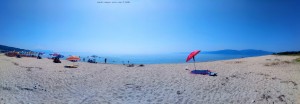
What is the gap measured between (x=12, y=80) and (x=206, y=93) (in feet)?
38.3

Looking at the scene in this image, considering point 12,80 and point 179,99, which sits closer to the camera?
point 179,99

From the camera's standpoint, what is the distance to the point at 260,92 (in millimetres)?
11234

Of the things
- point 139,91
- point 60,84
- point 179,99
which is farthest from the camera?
point 60,84

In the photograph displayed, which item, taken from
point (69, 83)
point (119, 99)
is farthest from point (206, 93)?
point (69, 83)

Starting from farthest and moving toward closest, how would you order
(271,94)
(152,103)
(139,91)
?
(139,91) < (271,94) < (152,103)

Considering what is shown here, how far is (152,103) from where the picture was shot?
9.48 meters

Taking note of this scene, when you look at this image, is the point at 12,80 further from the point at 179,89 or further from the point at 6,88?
the point at 179,89

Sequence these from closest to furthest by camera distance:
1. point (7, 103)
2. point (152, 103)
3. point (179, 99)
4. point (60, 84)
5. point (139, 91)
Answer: point (7, 103)
point (152, 103)
point (179, 99)
point (139, 91)
point (60, 84)

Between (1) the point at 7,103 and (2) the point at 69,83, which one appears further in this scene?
(2) the point at 69,83

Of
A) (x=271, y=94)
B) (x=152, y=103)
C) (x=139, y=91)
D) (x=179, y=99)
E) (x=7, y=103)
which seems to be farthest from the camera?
(x=139, y=91)

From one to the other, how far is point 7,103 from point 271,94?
12.2 metres

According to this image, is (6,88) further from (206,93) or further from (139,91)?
(206,93)

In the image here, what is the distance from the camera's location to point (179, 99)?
10117 millimetres

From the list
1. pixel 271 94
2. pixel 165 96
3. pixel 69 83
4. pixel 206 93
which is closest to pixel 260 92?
pixel 271 94
